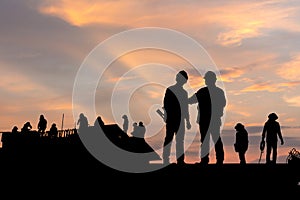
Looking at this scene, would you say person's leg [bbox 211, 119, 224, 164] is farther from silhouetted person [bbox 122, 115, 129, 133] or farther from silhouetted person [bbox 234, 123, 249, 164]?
silhouetted person [bbox 122, 115, 129, 133]

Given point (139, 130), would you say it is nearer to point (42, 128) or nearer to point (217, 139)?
point (42, 128)

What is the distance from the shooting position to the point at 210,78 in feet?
58.3

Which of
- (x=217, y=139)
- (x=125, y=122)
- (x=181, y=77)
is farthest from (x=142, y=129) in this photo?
(x=181, y=77)

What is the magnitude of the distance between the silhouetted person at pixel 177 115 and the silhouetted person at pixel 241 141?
3.43m

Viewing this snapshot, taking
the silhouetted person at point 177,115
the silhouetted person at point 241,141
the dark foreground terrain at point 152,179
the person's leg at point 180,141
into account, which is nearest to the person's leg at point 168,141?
the silhouetted person at point 177,115

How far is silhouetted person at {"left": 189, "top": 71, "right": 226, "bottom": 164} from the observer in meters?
17.9

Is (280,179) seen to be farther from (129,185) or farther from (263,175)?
(129,185)

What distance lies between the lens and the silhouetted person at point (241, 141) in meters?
21.4

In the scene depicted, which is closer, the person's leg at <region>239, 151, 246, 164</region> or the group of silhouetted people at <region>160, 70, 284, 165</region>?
the group of silhouetted people at <region>160, 70, 284, 165</region>

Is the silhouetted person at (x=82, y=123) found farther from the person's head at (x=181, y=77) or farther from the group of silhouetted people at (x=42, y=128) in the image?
the person's head at (x=181, y=77)

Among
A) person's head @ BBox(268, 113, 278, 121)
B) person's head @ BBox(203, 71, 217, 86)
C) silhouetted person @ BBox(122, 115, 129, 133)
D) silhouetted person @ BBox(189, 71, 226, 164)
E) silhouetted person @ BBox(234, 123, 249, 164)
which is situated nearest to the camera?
person's head @ BBox(203, 71, 217, 86)

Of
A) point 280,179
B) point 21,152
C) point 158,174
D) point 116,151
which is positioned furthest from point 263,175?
point 116,151

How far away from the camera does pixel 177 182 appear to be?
17828 millimetres

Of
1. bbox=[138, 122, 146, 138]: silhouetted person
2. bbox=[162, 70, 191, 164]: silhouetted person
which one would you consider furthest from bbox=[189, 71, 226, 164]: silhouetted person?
bbox=[138, 122, 146, 138]: silhouetted person
